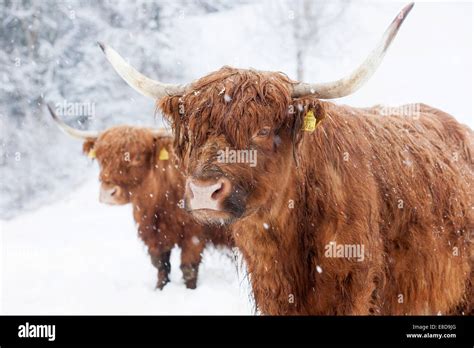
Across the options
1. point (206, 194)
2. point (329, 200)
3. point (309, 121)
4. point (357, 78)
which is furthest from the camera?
point (329, 200)

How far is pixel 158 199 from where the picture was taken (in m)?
5.59

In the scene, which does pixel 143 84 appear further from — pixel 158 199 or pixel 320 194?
pixel 158 199

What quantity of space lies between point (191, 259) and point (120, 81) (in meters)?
5.47

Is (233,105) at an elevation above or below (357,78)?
below

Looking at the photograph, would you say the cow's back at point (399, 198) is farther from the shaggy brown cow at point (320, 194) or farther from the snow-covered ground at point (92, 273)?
the snow-covered ground at point (92, 273)

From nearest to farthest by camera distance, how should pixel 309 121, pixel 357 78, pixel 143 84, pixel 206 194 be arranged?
pixel 206 194
pixel 357 78
pixel 309 121
pixel 143 84

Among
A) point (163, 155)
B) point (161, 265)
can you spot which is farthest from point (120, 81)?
point (161, 265)

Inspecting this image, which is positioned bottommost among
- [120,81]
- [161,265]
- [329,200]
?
[161,265]

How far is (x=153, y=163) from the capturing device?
5.64 m

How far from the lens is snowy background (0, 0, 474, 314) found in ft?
19.4

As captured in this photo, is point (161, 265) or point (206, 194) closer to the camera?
point (206, 194)

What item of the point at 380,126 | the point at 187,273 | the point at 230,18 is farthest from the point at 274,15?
the point at 380,126

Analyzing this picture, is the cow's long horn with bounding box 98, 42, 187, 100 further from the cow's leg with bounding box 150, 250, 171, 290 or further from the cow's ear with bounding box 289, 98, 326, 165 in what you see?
the cow's leg with bounding box 150, 250, 171, 290
